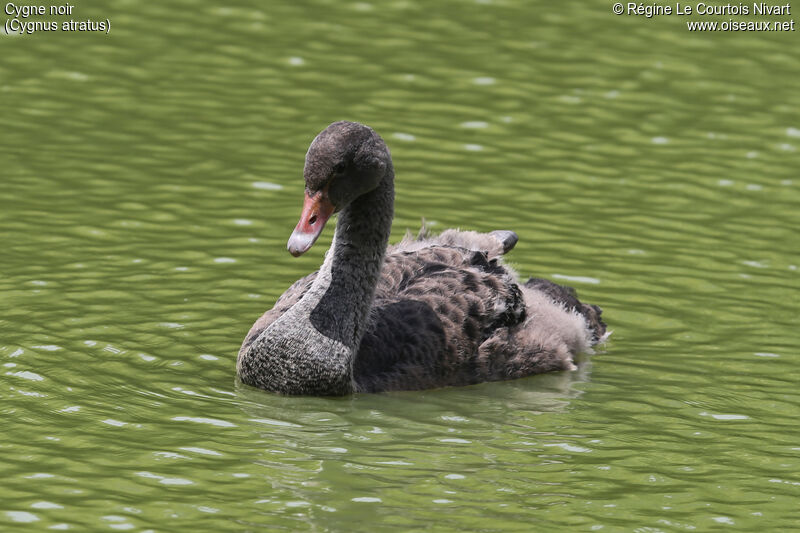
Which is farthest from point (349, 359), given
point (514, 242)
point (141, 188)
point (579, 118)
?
point (579, 118)

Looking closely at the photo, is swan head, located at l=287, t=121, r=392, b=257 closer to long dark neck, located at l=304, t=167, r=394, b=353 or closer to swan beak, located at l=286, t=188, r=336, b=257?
swan beak, located at l=286, t=188, r=336, b=257

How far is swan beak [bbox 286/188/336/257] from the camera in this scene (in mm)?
11641

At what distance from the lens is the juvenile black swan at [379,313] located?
40.0 feet

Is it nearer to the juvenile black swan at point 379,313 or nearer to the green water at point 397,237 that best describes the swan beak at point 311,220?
the juvenile black swan at point 379,313

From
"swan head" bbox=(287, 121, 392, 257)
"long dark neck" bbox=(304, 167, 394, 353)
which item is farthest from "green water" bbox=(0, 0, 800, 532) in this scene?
"swan head" bbox=(287, 121, 392, 257)

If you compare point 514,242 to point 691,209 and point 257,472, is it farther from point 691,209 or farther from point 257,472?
point 257,472

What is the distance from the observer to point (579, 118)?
19.0 metres

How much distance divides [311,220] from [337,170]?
435 millimetres

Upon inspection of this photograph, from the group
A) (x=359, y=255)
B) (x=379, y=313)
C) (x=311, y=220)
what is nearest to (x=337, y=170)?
(x=311, y=220)

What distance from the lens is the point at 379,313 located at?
1280cm

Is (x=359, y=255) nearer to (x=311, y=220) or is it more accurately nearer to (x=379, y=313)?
(x=379, y=313)

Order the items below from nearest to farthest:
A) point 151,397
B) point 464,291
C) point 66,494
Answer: point 66,494, point 151,397, point 464,291

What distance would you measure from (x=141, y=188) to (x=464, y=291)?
188 inches

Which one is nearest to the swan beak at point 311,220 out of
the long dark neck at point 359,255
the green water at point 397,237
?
the long dark neck at point 359,255
